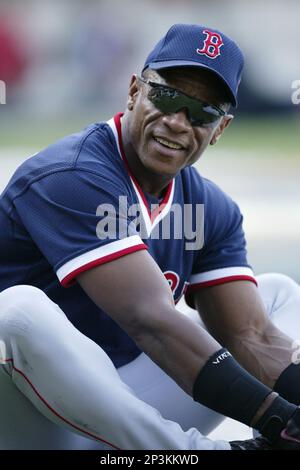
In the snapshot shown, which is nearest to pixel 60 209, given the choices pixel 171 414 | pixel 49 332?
pixel 49 332

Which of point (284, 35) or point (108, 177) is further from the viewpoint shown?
point (284, 35)

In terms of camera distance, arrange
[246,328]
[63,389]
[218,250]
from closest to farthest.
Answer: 1. [63,389]
2. [246,328]
3. [218,250]

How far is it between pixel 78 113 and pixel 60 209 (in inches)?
364

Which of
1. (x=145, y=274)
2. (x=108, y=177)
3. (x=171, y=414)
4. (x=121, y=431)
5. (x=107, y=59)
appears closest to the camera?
(x=121, y=431)

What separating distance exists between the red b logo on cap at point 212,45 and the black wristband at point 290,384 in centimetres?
89

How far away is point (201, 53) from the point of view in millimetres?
2418

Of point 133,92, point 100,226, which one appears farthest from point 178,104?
point 100,226

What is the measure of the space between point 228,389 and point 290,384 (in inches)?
18.7

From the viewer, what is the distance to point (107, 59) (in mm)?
11305

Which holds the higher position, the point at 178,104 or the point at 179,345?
the point at 178,104

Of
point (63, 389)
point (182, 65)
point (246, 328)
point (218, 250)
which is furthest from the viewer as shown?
point (218, 250)

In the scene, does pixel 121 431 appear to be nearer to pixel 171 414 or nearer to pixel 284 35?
pixel 171 414

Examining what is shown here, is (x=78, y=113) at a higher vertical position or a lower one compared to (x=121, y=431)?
lower

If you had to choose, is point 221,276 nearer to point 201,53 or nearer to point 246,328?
point 246,328
